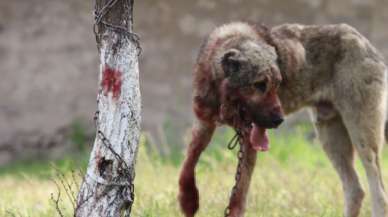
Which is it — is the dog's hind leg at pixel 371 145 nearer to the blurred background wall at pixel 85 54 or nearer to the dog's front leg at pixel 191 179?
the dog's front leg at pixel 191 179

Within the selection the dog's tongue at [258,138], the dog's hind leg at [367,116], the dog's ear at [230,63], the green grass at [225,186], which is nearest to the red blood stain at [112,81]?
the green grass at [225,186]

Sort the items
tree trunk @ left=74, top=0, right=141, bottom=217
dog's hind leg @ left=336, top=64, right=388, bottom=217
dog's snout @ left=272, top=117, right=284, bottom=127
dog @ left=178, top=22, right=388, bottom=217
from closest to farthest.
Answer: tree trunk @ left=74, top=0, right=141, bottom=217 → dog's snout @ left=272, top=117, right=284, bottom=127 → dog @ left=178, top=22, right=388, bottom=217 → dog's hind leg @ left=336, top=64, right=388, bottom=217

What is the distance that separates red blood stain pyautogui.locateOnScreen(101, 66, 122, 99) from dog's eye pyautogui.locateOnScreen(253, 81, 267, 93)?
3.82 ft

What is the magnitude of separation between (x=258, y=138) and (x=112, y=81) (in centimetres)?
138

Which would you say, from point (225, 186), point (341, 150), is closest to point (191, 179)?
point (225, 186)

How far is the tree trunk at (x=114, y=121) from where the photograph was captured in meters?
5.43

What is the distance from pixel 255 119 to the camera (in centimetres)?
630

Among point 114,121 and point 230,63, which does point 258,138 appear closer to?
point 230,63

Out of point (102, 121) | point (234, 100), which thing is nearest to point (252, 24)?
point (234, 100)

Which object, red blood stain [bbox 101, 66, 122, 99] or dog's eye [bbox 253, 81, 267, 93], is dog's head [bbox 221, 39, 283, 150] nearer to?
dog's eye [bbox 253, 81, 267, 93]

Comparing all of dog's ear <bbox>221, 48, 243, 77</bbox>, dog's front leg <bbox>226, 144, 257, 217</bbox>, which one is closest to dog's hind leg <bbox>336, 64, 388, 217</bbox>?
dog's front leg <bbox>226, 144, 257, 217</bbox>

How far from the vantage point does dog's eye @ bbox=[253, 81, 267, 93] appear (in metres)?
6.30

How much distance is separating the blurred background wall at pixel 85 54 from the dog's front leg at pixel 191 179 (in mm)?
5452

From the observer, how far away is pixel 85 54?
499 inches
